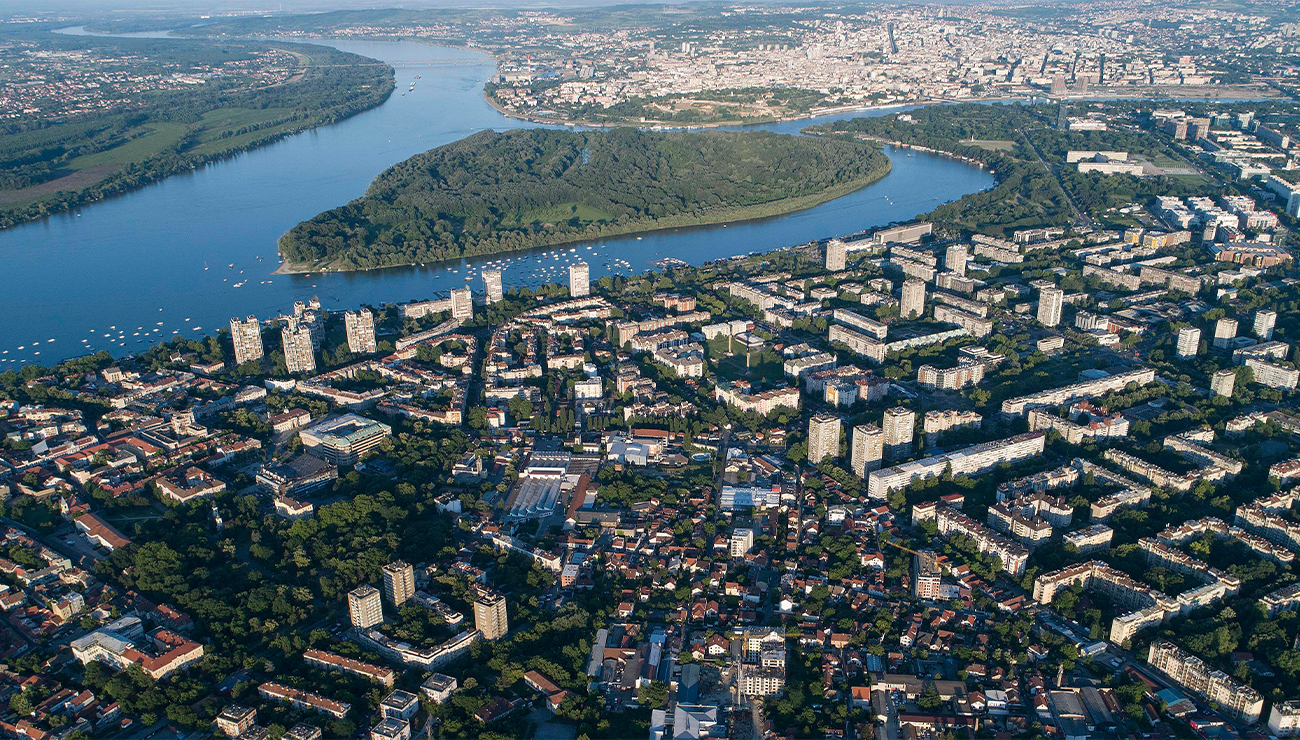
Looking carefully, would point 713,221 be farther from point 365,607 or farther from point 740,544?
point 365,607

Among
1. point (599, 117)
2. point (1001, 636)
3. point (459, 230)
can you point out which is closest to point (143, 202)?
point (459, 230)

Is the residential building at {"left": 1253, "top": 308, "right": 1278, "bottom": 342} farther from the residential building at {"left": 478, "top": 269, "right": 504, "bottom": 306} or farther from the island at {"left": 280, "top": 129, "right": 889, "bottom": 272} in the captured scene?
the residential building at {"left": 478, "top": 269, "right": 504, "bottom": 306}

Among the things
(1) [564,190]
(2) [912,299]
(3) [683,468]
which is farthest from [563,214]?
(3) [683,468]

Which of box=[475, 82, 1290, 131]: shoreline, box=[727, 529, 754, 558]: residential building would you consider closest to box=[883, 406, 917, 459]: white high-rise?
box=[727, 529, 754, 558]: residential building

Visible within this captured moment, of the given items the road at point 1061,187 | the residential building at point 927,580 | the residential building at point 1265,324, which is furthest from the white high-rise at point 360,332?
the road at point 1061,187

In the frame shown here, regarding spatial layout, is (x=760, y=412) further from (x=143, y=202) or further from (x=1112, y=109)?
(x=1112, y=109)

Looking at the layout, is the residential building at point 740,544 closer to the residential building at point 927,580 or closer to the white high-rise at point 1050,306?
the residential building at point 927,580

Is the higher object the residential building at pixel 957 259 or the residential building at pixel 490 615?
the residential building at pixel 957 259
